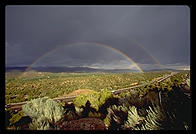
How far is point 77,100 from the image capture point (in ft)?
10.0

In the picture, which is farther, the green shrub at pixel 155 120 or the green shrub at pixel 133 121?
the green shrub at pixel 133 121


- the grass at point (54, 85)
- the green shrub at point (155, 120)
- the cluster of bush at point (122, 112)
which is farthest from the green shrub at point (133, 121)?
the grass at point (54, 85)

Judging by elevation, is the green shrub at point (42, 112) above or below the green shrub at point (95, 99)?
below

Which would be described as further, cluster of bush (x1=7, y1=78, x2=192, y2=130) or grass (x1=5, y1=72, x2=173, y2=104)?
grass (x1=5, y1=72, x2=173, y2=104)

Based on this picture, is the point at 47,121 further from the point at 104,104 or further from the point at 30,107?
the point at 104,104

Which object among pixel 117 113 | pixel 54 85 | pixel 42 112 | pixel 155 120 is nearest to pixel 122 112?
pixel 117 113

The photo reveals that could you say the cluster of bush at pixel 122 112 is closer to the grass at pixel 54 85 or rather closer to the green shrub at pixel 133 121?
the green shrub at pixel 133 121

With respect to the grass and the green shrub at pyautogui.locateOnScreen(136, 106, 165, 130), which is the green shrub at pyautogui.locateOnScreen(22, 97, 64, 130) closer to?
the green shrub at pyautogui.locateOnScreen(136, 106, 165, 130)

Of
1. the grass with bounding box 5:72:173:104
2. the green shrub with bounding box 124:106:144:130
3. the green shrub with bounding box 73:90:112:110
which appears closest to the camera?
the green shrub with bounding box 124:106:144:130

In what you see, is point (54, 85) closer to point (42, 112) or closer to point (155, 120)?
point (42, 112)

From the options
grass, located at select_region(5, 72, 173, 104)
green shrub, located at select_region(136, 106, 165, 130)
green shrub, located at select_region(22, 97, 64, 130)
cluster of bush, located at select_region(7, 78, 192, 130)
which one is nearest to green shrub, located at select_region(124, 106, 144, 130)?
cluster of bush, located at select_region(7, 78, 192, 130)

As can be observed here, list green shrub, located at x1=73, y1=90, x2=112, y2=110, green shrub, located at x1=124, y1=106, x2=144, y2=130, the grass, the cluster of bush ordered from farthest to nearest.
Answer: the grass < green shrub, located at x1=73, y1=90, x2=112, y2=110 < green shrub, located at x1=124, y1=106, x2=144, y2=130 < the cluster of bush
